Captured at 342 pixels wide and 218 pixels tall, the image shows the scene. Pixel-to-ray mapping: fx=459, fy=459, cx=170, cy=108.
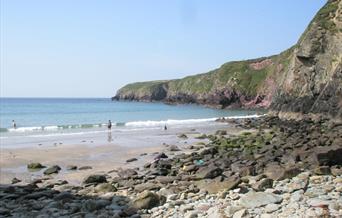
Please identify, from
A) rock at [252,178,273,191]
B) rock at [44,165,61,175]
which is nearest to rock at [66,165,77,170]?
rock at [44,165,61,175]

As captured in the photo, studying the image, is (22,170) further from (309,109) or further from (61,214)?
(309,109)

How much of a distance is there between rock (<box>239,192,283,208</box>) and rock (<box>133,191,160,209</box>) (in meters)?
2.53

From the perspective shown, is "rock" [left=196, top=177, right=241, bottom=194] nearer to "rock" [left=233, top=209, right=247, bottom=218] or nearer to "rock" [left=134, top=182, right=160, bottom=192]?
"rock" [left=134, top=182, right=160, bottom=192]

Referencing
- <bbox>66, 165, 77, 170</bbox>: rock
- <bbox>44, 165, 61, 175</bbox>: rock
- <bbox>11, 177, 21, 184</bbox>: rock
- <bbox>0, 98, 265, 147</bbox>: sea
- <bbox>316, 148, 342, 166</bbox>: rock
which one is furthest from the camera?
<bbox>0, 98, 265, 147</bbox>: sea

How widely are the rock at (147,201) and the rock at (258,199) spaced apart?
2528mm

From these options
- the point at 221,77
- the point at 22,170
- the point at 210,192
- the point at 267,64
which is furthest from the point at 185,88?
the point at 210,192

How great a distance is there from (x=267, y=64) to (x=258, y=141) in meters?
85.3

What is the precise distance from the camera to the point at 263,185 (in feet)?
45.0

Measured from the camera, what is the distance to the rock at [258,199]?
38.5 ft

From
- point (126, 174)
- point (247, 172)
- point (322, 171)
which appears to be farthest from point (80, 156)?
point (322, 171)

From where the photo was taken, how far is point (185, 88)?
144 metres

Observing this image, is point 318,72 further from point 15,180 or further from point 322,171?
point 15,180

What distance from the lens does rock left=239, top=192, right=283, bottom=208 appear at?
1173 centimetres

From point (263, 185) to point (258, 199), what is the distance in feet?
5.83
